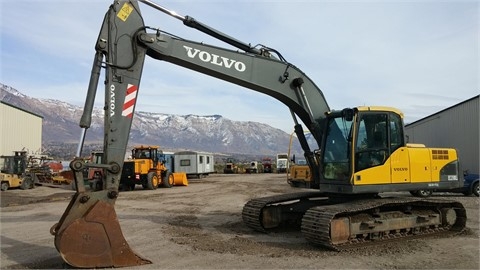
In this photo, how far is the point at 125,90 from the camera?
323 inches

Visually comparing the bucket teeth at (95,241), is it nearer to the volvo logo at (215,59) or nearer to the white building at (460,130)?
the volvo logo at (215,59)

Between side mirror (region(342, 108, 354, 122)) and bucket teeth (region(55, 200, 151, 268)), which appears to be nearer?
bucket teeth (region(55, 200, 151, 268))

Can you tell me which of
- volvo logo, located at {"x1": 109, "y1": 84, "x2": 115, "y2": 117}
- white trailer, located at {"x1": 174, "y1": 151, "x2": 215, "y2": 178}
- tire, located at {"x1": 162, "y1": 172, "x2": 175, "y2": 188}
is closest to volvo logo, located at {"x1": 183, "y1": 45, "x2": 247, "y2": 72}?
volvo logo, located at {"x1": 109, "y1": 84, "x2": 115, "y2": 117}

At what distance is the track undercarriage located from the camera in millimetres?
8711

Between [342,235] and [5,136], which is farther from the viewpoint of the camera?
[5,136]

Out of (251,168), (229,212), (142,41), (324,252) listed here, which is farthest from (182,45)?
(251,168)

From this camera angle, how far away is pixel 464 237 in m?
9.95

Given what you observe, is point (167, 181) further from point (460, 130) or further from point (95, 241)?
point (95, 241)

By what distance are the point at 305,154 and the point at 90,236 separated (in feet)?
17.9

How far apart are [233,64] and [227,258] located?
405cm

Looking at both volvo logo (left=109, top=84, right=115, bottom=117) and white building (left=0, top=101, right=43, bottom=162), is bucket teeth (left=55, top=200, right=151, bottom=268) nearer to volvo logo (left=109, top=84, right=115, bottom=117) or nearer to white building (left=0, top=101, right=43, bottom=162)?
volvo logo (left=109, top=84, right=115, bottom=117)

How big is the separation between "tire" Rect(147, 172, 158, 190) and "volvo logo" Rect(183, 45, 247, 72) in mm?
18872

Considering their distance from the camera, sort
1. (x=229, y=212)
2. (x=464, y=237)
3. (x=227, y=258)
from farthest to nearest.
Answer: (x=229, y=212)
(x=464, y=237)
(x=227, y=258)

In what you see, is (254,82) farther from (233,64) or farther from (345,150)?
(345,150)
